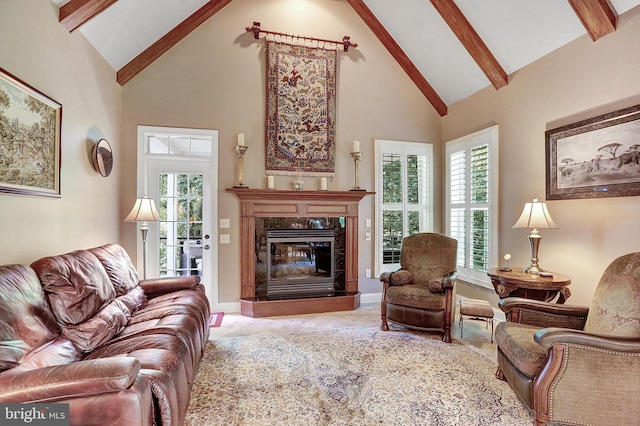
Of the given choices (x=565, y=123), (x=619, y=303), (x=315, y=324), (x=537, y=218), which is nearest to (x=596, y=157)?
(x=565, y=123)

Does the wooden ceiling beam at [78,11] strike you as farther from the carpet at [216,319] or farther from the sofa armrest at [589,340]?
the sofa armrest at [589,340]

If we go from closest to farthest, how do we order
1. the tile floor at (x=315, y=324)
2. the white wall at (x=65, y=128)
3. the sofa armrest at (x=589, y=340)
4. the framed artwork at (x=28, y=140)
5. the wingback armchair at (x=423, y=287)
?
the sofa armrest at (x=589, y=340)
the framed artwork at (x=28, y=140)
the white wall at (x=65, y=128)
the wingback armchair at (x=423, y=287)
the tile floor at (x=315, y=324)

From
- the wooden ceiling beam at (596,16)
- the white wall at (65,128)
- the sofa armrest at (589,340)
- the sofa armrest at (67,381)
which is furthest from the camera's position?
the wooden ceiling beam at (596,16)

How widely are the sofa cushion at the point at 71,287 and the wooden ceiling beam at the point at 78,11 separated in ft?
6.58

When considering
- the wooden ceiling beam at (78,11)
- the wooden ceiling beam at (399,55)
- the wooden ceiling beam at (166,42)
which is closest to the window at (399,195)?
the wooden ceiling beam at (399,55)

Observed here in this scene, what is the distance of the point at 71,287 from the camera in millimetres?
1961

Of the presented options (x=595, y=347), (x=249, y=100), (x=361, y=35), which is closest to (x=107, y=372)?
(x=595, y=347)

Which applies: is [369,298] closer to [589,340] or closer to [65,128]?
[589,340]

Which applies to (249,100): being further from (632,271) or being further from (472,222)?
(632,271)

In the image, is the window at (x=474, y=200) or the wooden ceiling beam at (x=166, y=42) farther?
the window at (x=474, y=200)

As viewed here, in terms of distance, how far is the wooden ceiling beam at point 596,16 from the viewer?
2.67m

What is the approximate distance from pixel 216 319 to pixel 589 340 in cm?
361

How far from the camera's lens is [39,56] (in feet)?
7.50

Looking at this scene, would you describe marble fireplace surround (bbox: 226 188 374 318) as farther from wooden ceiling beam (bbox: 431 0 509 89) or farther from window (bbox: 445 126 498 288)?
wooden ceiling beam (bbox: 431 0 509 89)
